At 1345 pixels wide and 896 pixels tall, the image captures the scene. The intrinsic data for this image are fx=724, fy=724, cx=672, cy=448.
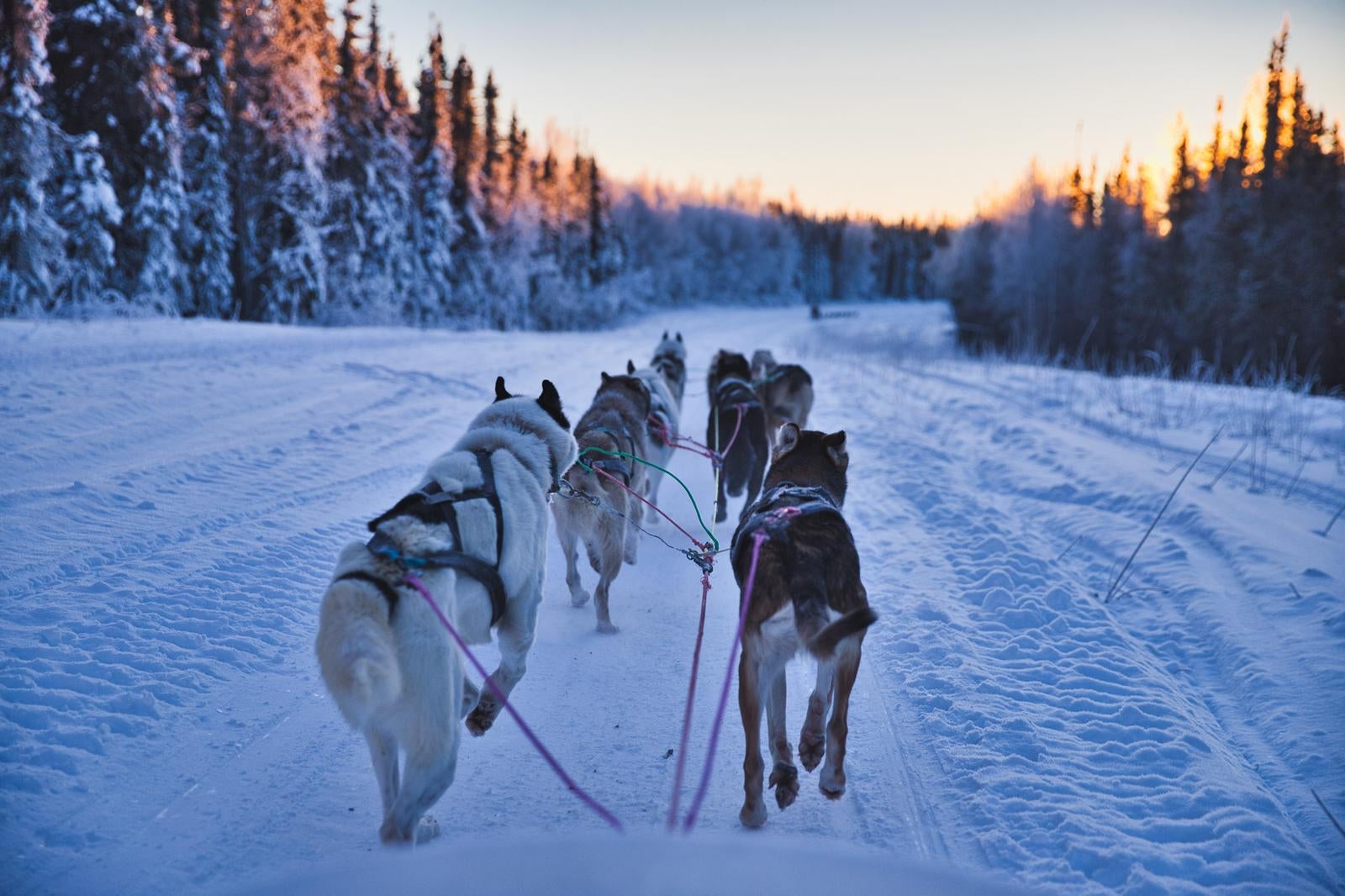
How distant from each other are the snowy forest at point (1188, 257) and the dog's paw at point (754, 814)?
90.7 feet

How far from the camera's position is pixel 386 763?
2459mm

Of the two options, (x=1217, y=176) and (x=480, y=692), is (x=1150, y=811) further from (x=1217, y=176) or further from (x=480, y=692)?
(x=1217, y=176)

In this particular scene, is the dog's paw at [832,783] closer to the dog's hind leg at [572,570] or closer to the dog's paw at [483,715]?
the dog's paw at [483,715]

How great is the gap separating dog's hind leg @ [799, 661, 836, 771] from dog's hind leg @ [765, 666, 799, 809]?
0.29 ft

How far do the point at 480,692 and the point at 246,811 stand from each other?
3.12 ft

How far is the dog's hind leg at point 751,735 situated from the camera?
284 cm

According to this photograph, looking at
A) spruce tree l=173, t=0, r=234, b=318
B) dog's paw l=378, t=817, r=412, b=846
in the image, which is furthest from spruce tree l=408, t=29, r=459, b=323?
dog's paw l=378, t=817, r=412, b=846

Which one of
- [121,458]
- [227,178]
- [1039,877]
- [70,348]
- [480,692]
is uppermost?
[227,178]

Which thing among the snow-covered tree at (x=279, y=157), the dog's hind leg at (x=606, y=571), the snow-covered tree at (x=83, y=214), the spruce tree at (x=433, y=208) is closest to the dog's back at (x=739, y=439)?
the dog's hind leg at (x=606, y=571)

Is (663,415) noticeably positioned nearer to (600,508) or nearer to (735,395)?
(735,395)

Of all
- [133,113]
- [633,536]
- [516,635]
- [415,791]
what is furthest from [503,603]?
[133,113]

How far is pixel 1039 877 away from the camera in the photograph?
2.66 m

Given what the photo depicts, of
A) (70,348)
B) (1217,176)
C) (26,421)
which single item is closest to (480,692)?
(26,421)

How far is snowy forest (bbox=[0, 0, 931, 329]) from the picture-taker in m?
17.6
